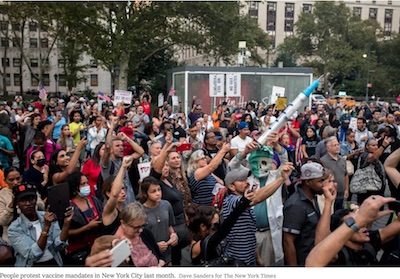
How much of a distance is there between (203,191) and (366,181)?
8.10ft

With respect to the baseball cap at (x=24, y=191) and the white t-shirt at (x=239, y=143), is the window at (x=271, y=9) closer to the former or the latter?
the white t-shirt at (x=239, y=143)

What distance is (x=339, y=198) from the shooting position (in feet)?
19.3

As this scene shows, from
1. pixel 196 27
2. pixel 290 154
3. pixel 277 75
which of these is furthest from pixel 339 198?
pixel 196 27

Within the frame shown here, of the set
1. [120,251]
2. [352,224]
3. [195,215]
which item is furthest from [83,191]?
[352,224]

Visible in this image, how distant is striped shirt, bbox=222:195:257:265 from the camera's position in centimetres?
347

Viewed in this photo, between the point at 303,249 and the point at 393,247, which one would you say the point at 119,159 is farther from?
the point at 393,247

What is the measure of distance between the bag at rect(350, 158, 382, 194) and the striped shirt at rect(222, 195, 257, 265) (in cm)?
291

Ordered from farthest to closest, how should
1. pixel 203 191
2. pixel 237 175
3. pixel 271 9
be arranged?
pixel 271 9, pixel 203 191, pixel 237 175

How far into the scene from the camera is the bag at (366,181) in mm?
5898

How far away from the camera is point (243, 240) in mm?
3498

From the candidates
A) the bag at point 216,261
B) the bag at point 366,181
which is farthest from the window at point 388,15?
the bag at point 216,261

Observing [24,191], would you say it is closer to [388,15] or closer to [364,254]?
[364,254]

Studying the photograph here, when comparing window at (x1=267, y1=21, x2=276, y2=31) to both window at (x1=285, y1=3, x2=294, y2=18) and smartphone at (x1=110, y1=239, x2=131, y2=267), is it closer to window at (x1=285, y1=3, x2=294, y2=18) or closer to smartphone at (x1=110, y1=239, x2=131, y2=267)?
window at (x1=285, y1=3, x2=294, y2=18)
